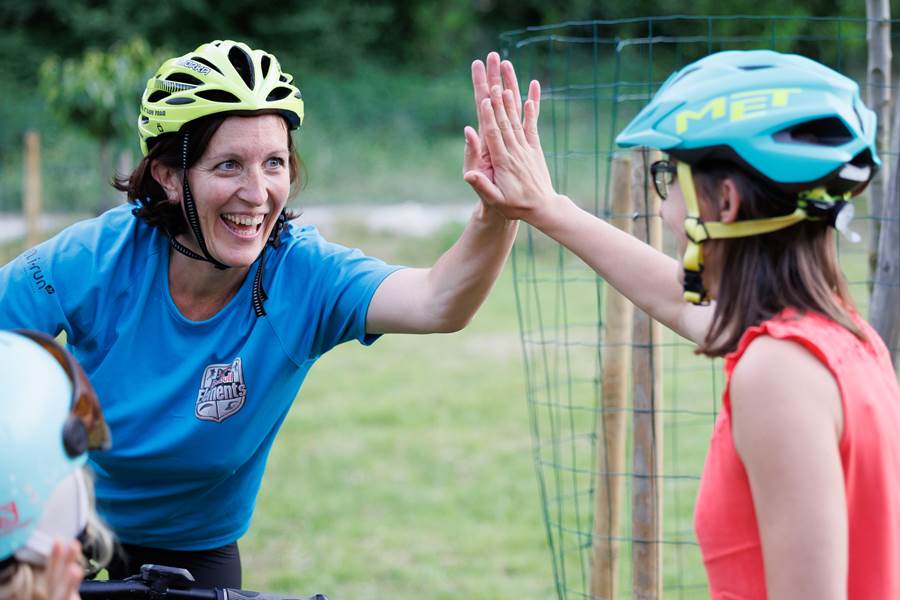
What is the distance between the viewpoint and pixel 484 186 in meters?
2.88

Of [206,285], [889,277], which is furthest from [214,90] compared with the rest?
[889,277]

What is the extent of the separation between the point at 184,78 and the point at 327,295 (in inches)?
28.1

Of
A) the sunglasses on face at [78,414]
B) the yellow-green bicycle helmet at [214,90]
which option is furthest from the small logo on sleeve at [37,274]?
the sunglasses on face at [78,414]

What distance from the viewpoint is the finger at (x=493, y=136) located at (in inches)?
114

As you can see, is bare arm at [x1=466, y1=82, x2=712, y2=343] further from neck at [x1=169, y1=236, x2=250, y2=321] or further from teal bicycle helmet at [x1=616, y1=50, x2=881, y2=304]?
neck at [x1=169, y1=236, x2=250, y2=321]

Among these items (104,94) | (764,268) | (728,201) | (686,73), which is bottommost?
(764,268)

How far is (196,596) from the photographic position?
283 centimetres

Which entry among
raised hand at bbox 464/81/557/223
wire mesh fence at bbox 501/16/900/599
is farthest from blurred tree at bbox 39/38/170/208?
raised hand at bbox 464/81/557/223

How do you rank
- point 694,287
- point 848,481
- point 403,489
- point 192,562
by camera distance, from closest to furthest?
point 848,481, point 694,287, point 192,562, point 403,489

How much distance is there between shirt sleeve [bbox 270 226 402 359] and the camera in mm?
3223

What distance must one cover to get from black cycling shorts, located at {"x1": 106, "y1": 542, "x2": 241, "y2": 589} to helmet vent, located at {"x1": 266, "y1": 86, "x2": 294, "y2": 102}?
1333 millimetres

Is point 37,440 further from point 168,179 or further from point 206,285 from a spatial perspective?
point 168,179

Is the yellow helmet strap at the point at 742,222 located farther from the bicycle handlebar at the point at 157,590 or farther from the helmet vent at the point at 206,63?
the helmet vent at the point at 206,63

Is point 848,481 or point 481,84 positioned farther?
point 481,84
